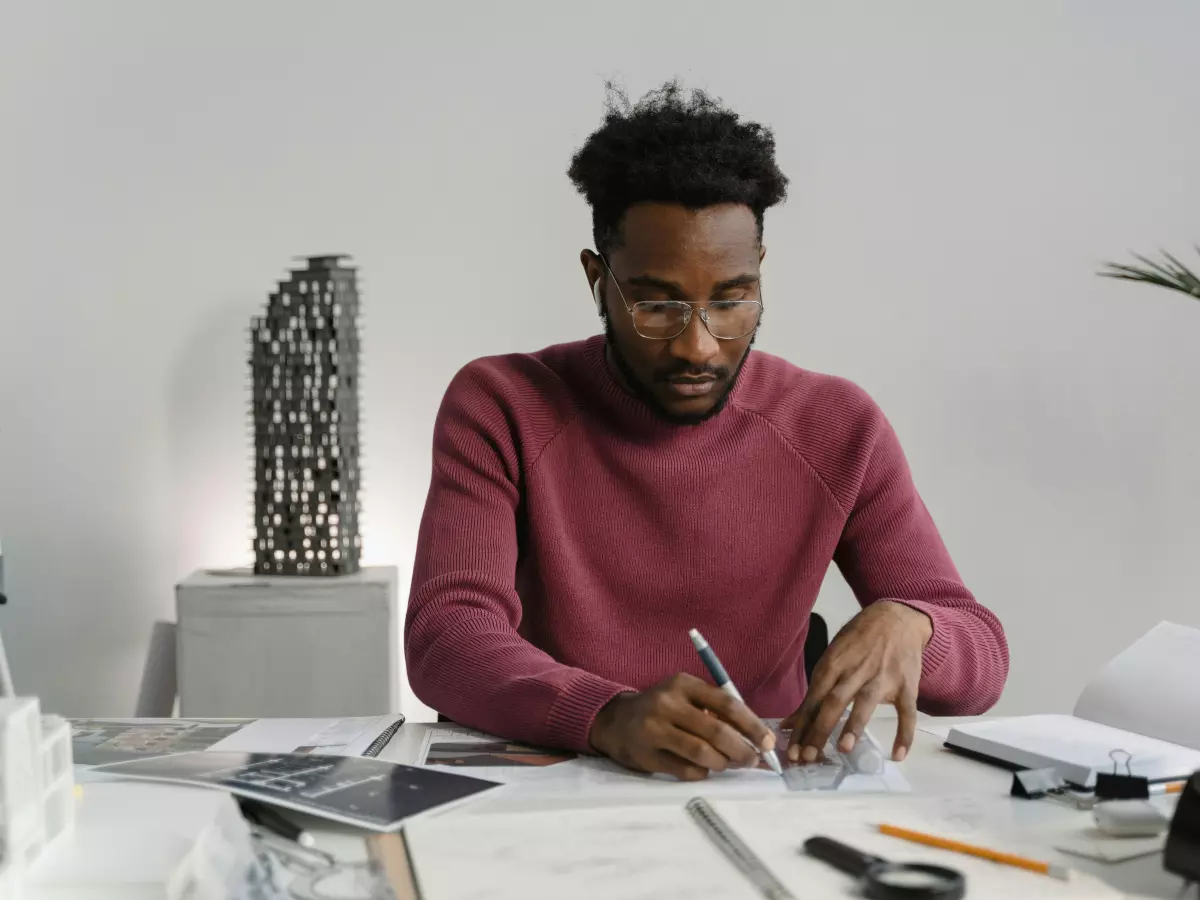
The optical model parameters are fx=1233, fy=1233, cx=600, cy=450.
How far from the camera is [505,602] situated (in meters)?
1.41

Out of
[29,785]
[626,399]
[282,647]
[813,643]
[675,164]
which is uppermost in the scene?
[675,164]

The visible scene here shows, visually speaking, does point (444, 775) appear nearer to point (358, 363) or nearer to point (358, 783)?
point (358, 783)

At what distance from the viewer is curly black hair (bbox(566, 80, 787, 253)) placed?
1.43m

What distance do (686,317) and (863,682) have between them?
48 cm

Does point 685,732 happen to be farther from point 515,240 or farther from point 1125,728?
point 515,240

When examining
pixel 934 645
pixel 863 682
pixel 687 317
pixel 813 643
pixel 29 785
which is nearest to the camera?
pixel 29 785

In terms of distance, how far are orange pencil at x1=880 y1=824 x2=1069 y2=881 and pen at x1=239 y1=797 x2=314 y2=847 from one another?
41 centimetres

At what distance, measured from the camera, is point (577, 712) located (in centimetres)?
114

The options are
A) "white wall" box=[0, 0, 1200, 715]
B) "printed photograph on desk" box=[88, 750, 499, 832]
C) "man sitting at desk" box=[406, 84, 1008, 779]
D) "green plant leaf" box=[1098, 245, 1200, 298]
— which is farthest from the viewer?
"white wall" box=[0, 0, 1200, 715]

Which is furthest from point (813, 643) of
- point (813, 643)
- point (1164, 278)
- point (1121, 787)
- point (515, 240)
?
point (515, 240)

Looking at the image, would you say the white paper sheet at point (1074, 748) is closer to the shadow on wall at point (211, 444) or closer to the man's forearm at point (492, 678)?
the man's forearm at point (492, 678)

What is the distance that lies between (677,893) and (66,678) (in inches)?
99.8

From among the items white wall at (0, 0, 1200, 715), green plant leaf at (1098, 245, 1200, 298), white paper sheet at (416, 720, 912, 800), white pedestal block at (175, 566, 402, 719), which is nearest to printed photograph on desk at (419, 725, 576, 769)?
white paper sheet at (416, 720, 912, 800)

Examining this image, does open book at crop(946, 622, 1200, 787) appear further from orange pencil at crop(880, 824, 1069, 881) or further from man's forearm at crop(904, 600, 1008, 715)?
orange pencil at crop(880, 824, 1069, 881)
